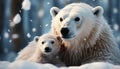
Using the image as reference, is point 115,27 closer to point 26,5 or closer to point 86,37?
point 86,37

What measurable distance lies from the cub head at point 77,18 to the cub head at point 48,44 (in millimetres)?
38

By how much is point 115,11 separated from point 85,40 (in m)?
0.17

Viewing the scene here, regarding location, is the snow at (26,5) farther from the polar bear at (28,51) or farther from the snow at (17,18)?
the polar bear at (28,51)

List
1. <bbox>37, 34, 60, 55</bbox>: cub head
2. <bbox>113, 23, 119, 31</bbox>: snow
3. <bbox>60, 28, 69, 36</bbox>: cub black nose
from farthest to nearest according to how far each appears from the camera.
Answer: <bbox>113, 23, 119, 31</bbox>: snow
<bbox>37, 34, 60, 55</bbox>: cub head
<bbox>60, 28, 69, 36</bbox>: cub black nose

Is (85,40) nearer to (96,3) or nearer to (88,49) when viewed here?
(88,49)

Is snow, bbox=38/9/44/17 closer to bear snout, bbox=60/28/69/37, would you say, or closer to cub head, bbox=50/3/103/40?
cub head, bbox=50/3/103/40

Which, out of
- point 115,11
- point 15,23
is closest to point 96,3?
point 115,11

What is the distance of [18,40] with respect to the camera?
171cm

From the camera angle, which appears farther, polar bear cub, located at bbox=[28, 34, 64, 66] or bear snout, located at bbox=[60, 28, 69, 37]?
polar bear cub, located at bbox=[28, 34, 64, 66]

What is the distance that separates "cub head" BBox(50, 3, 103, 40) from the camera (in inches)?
62.0

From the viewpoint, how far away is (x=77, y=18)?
5.27 ft

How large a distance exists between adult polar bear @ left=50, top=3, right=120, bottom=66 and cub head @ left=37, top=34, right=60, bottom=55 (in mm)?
35

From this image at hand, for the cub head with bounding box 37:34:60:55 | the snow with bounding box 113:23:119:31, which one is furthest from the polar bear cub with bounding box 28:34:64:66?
the snow with bounding box 113:23:119:31

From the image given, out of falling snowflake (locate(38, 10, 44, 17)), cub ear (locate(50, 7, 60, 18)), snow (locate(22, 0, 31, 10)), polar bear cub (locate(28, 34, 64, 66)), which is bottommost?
polar bear cub (locate(28, 34, 64, 66))
